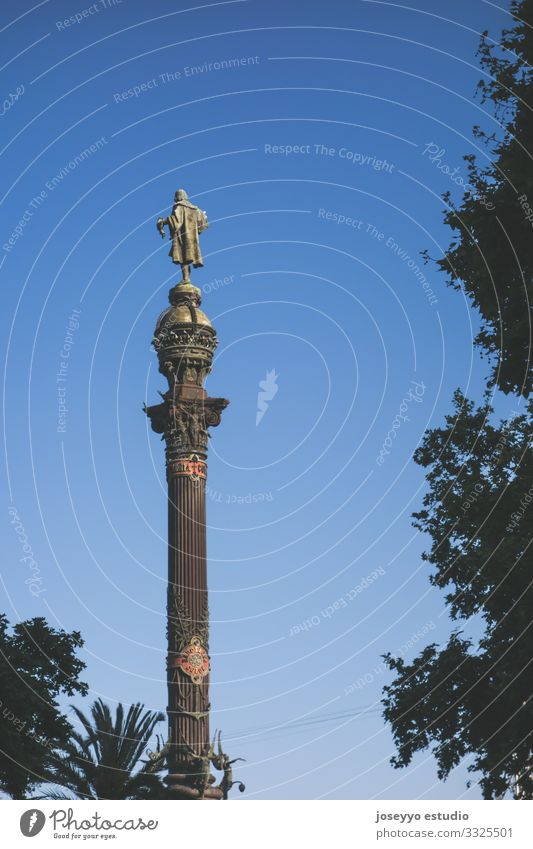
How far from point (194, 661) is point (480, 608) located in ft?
22.9

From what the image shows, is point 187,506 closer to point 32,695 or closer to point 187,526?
point 187,526

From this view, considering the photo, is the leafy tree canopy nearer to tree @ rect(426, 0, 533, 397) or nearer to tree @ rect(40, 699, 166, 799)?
tree @ rect(426, 0, 533, 397)

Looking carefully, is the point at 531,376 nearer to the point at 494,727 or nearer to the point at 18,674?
the point at 494,727

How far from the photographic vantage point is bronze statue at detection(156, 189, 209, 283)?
3844 centimetres

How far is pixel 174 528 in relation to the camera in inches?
1357

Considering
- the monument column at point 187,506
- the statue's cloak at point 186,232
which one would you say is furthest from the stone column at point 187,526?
the statue's cloak at point 186,232

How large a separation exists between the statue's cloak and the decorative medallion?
1100 cm

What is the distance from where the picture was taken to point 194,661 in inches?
1314

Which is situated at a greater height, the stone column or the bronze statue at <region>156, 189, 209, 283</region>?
the bronze statue at <region>156, 189, 209, 283</region>

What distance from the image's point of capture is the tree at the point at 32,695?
1638 inches

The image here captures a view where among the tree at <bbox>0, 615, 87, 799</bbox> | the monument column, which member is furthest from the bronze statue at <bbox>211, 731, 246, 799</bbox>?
the tree at <bbox>0, 615, 87, 799</bbox>

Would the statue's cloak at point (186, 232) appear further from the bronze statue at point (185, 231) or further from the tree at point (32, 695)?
the tree at point (32, 695)

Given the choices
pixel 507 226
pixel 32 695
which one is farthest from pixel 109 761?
pixel 507 226

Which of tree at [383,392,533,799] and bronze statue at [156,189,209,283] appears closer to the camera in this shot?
tree at [383,392,533,799]
